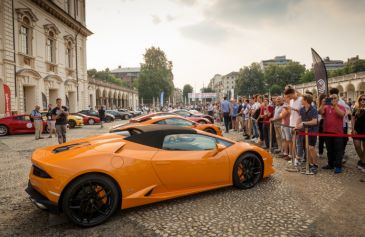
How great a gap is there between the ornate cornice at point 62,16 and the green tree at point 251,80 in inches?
2767

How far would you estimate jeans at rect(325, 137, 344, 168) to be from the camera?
598 centimetres

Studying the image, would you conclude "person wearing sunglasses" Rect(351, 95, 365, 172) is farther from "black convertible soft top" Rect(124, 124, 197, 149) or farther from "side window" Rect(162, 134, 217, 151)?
"black convertible soft top" Rect(124, 124, 197, 149)

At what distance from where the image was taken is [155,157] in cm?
402

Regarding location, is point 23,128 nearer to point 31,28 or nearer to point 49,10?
point 31,28

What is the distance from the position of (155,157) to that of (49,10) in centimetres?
2634

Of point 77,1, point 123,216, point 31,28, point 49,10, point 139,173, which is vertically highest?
point 77,1

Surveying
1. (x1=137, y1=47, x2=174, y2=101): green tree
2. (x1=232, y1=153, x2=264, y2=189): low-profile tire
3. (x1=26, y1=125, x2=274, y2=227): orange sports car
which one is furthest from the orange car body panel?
(x1=137, y1=47, x2=174, y2=101): green tree

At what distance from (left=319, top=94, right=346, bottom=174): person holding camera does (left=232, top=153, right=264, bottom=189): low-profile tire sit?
1994mm

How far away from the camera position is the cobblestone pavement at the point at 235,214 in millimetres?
3377

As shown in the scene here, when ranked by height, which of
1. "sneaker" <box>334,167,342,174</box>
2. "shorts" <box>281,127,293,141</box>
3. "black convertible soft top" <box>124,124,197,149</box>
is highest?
"black convertible soft top" <box>124,124,197,149</box>

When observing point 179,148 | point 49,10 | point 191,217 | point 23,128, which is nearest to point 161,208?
point 191,217

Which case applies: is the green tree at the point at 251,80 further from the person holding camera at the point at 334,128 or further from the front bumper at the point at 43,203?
the front bumper at the point at 43,203

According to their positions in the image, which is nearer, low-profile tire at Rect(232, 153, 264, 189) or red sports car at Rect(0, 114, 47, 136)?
low-profile tire at Rect(232, 153, 264, 189)

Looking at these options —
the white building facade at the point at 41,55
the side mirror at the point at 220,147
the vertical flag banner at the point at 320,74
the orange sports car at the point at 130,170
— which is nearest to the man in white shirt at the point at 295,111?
the orange sports car at the point at 130,170
